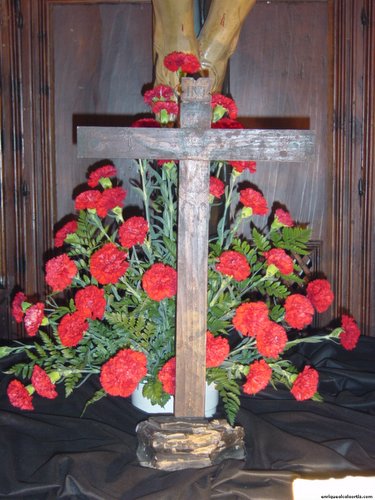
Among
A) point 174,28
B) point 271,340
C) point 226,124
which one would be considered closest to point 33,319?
point 271,340

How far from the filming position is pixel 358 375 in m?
1.44

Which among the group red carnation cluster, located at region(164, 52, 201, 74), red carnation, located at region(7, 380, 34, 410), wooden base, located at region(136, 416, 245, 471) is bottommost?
wooden base, located at region(136, 416, 245, 471)

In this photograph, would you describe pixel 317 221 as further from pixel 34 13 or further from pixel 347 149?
pixel 34 13

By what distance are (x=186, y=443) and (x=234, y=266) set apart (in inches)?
12.0

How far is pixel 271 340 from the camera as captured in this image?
1062mm

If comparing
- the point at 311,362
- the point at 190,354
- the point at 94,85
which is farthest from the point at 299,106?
the point at 190,354

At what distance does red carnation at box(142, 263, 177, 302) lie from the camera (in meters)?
1.06

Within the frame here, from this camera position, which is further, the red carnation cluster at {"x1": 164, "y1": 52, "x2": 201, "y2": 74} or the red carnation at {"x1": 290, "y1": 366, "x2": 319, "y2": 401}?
the red carnation cluster at {"x1": 164, "y1": 52, "x2": 201, "y2": 74}

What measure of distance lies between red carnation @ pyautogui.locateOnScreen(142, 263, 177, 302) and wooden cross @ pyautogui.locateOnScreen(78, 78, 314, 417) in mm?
30

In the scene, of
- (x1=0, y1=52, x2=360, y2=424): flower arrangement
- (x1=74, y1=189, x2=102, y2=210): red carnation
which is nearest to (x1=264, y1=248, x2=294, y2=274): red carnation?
(x1=0, y1=52, x2=360, y2=424): flower arrangement

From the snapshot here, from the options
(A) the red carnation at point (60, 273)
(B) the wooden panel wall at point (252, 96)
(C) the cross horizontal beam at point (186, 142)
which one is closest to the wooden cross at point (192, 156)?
(C) the cross horizontal beam at point (186, 142)

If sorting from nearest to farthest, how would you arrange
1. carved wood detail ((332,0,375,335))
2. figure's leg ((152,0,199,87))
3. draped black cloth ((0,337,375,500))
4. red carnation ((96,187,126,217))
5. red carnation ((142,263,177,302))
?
draped black cloth ((0,337,375,500)), red carnation ((142,263,177,302)), red carnation ((96,187,126,217)), figure's leg ((152,0,199,87)), carved wood detail ((332,0,375,335))

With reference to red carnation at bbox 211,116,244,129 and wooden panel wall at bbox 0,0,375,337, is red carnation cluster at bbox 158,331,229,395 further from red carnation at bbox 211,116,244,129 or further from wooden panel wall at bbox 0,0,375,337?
wooden panel wall at bbox 0,0,375,337

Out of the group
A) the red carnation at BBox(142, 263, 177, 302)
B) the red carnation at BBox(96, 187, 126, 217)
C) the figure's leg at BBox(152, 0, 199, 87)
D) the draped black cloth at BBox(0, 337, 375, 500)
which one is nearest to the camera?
the draped black cloth at BBox(0, 337, 375, 500)
